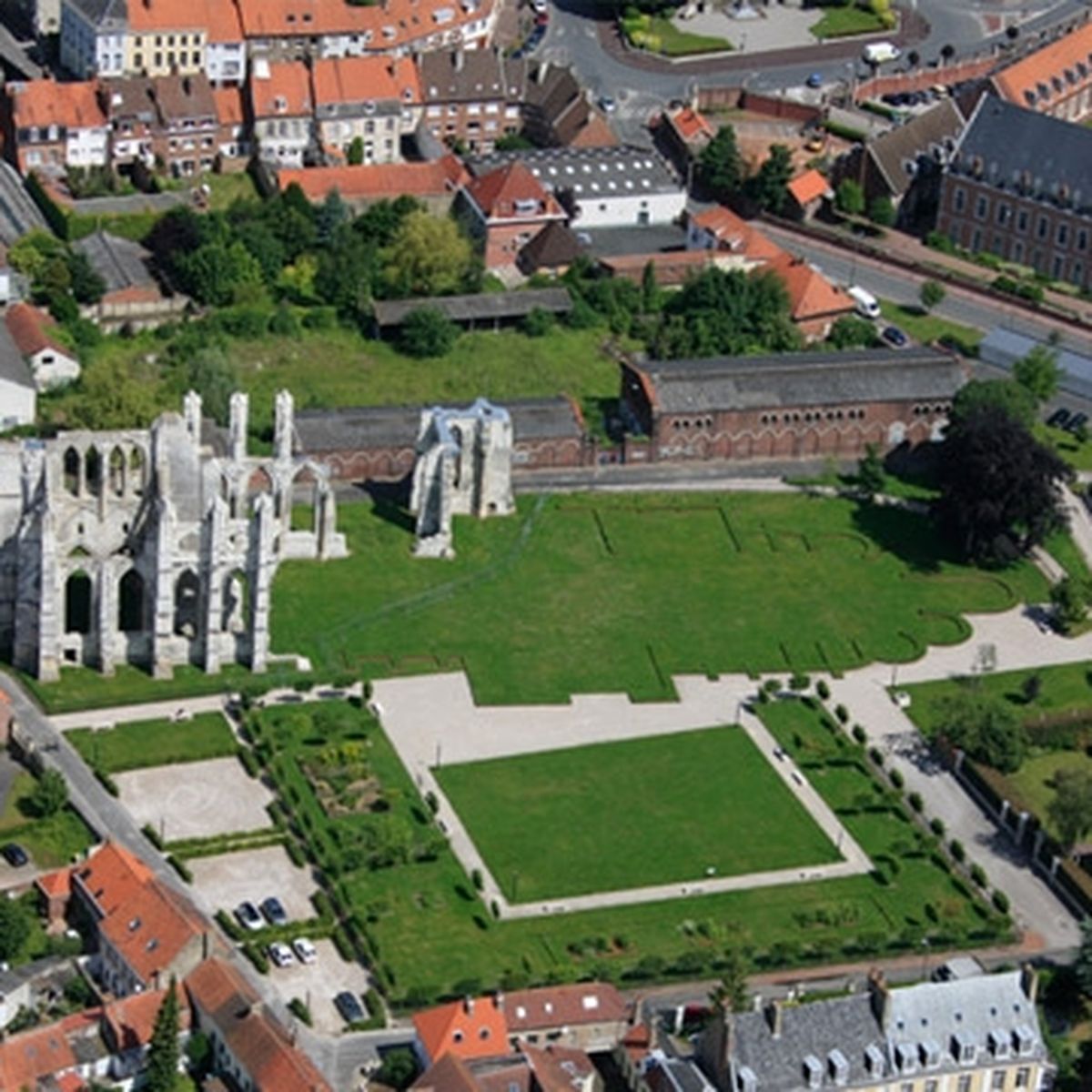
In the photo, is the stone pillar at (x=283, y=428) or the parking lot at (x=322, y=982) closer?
the parking lot at (x=322, y=982)

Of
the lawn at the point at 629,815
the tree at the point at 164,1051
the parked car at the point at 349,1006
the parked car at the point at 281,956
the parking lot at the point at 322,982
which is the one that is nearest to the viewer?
the tree at the point at 164,1051

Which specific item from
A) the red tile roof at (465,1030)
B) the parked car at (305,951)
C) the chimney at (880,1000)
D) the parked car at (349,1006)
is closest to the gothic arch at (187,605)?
the parked car at (305,951)

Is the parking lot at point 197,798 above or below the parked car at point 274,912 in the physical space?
below

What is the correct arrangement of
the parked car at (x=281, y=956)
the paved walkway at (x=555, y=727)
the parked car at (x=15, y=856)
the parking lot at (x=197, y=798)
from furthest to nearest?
the paved walkway at (x=555, y=727) → the parking lot at (x=197, y=798) → the parked car at (x=15, y=856) → the parked car at (x=281, y=956)

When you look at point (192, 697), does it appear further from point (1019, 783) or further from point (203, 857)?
point (1019, 783)

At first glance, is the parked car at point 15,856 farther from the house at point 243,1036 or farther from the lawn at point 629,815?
the lawn at point 629,815

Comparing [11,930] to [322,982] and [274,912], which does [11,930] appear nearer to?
[274,912]

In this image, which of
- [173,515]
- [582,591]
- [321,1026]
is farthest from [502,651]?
[321,1026]

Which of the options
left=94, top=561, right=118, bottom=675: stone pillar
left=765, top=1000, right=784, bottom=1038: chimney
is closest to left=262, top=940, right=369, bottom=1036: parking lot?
left=765, top=1000, right=784, bottom=1038: chimney
